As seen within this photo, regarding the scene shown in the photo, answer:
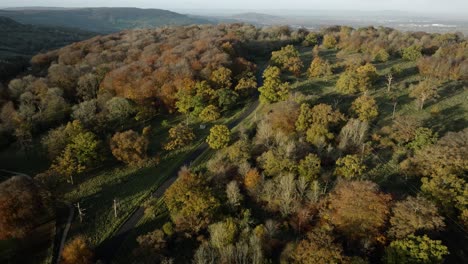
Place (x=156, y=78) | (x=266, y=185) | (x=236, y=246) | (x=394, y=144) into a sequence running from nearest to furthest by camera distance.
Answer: (x=236, y=246) < (x=266, y=185) < (x=394, y=144) < (x=156, y=78)

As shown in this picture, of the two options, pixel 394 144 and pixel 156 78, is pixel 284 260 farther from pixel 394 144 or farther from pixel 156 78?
pixel 156 78

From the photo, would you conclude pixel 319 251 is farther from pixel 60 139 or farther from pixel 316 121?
pixel 60 139

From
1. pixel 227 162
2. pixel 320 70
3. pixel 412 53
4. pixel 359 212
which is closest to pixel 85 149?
pixel 227 162

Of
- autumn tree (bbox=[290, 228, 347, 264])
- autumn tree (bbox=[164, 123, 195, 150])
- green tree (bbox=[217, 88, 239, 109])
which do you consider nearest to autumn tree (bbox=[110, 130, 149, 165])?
autumn tree (bbox=[164, 123, 195, 150])

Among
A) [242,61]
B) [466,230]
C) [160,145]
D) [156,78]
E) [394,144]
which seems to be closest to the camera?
[466,230]

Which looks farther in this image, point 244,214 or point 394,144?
point 394,144

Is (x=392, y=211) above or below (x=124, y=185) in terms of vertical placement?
above

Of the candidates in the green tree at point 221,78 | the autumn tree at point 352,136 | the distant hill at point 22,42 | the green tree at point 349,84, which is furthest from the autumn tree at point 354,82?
the distant hill at point 22,42

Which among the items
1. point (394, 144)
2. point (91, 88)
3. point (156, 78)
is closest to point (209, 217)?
Answer: point (394, 144)
